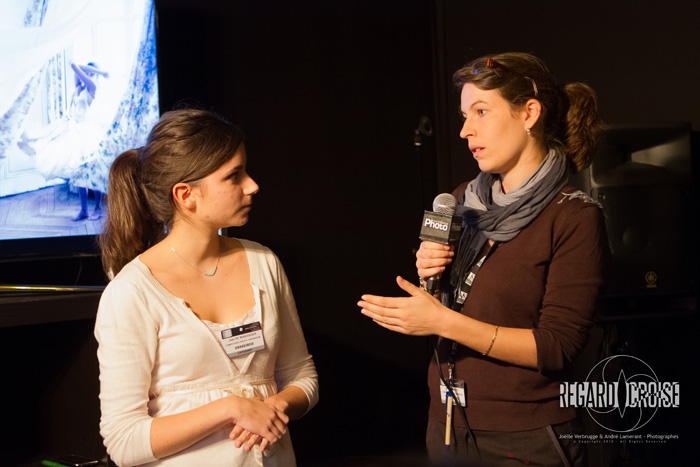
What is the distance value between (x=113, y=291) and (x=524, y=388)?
3.63 ft

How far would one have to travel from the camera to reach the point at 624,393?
3082 millimetres

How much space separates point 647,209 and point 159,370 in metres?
2.36

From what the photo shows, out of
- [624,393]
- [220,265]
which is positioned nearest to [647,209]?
[624,393]

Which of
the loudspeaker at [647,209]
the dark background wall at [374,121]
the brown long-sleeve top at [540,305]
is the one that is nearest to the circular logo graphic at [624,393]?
the dark background wall at [374,121]

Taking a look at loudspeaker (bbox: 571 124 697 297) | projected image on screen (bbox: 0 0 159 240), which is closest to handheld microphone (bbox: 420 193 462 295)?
projected image on screen (bbox: 0 0 159 240)

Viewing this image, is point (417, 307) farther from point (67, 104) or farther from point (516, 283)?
point (67, 104)

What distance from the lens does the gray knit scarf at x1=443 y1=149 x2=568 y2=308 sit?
1688mm

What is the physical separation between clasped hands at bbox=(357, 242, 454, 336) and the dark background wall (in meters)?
1.57

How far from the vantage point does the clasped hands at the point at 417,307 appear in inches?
64.2

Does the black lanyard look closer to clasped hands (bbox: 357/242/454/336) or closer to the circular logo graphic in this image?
clasped hands (bbox: 357/242/454/336)

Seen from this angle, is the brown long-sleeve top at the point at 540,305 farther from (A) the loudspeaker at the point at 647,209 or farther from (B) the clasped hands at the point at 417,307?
(A) the loudspeaker at the point at 647,209

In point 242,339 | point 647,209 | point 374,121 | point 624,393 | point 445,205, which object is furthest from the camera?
point 374,121

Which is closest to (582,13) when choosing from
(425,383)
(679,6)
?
(679,6)

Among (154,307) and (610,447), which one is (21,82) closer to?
(154,307)
